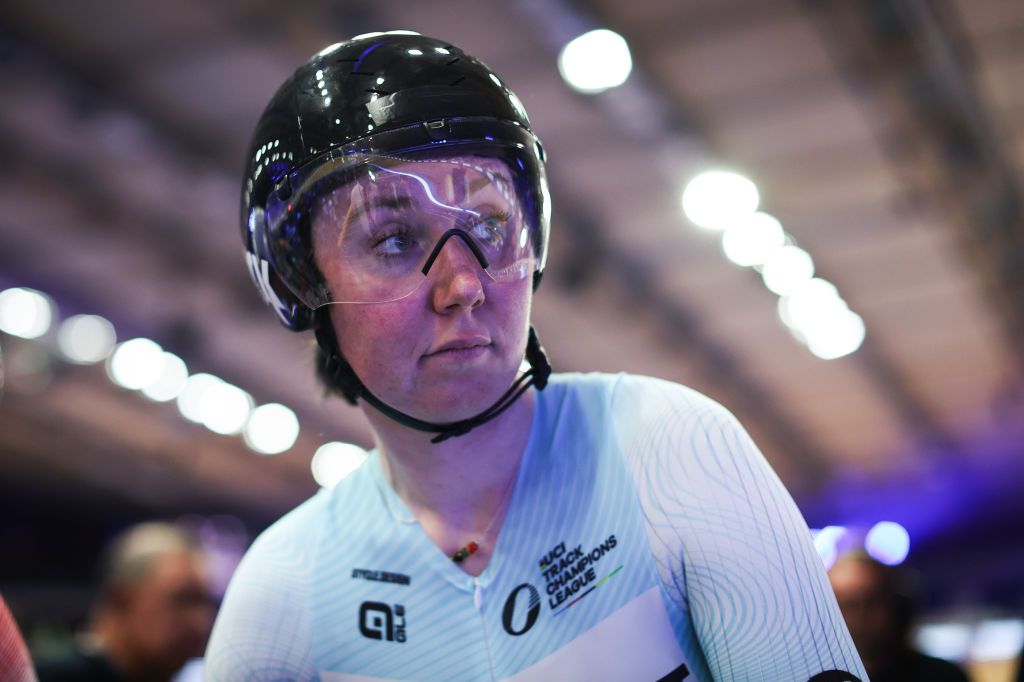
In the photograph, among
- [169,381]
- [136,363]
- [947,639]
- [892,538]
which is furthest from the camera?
[892,538]

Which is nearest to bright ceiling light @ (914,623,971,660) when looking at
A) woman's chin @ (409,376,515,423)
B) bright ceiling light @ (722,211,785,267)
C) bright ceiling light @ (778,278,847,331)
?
bright ceiling light @ (778,278,847,331)

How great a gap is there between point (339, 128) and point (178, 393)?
1147cm

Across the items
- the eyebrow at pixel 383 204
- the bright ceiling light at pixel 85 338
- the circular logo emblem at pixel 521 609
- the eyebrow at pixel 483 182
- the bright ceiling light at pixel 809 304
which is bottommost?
the circular logo emblem at pixel 521 609

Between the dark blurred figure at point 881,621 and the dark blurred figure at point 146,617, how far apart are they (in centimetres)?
295

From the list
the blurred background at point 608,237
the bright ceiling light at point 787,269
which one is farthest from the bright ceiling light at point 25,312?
the bright ceiling light at point 787,269

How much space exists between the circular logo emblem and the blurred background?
396 cm

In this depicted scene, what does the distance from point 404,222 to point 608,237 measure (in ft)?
26.0

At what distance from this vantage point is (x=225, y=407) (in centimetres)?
1317

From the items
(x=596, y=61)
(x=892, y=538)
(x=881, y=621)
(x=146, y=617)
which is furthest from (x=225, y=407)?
(x=892, y=538)

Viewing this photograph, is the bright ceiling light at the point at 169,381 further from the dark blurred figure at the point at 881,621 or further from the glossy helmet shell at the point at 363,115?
the glossy helmet shell at the point at 363,115

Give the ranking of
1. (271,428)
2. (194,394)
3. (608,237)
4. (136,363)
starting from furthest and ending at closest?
(271,428)
(194,394)
(136,363)
(608,237)

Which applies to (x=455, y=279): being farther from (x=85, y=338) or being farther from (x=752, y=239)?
(x=85, y=338)

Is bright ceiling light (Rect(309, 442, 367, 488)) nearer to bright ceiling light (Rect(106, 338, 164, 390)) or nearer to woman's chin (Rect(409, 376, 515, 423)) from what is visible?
bright ceiling light (Rect(106, 338, 164, 390))

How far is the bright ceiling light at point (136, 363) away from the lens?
11.3m
